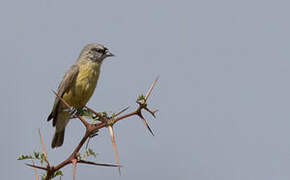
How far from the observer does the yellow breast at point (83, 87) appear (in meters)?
7.79

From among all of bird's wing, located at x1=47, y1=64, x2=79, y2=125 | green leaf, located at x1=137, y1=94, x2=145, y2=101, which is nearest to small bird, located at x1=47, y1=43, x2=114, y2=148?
bird's wing, located at x1=47, y1=64, x2=79, y2=125

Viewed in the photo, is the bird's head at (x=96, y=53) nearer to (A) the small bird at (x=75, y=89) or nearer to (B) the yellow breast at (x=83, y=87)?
(A) the small bird at (x=75, y=89)

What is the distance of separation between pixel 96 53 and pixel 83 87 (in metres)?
1.09

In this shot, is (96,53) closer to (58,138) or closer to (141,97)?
(58,138)

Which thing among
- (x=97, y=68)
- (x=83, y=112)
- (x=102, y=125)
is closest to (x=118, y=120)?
(x=102, y=125)

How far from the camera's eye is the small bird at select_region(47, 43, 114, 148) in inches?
307

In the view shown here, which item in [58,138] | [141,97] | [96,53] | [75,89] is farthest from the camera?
[96,53]

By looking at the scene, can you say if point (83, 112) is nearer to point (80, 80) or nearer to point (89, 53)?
point (80, 80)

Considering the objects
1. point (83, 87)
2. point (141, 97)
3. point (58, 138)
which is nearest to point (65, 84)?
point (83, 87)

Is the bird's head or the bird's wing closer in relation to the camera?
the bird's wing

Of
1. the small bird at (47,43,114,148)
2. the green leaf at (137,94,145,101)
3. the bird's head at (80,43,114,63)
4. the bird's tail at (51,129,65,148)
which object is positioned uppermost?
the bird's head at (80,43,114,63)

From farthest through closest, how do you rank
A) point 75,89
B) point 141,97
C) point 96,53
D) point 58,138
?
point 96,53
point 75,89
point 58,138
point 141,97

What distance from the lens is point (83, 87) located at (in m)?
7.96

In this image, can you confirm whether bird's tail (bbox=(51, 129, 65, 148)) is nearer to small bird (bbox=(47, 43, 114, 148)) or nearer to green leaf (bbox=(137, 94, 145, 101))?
small bird (bbox=(47, 43, 114, 148))
